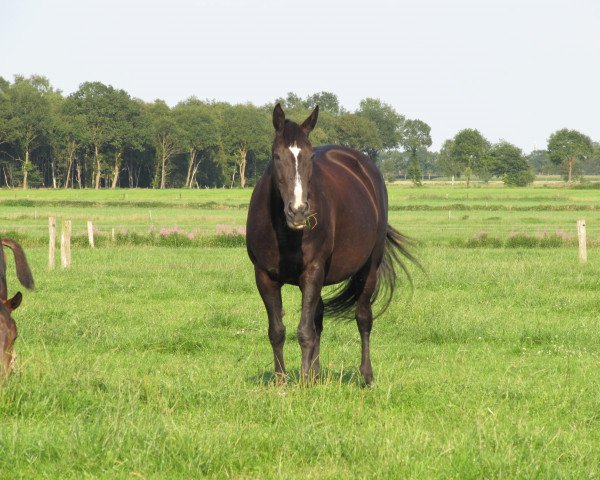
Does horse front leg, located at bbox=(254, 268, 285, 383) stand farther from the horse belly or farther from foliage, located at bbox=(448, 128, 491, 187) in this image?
foliage, located at bbox=(448, 128, 491, 187)

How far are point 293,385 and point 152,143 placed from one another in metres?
123

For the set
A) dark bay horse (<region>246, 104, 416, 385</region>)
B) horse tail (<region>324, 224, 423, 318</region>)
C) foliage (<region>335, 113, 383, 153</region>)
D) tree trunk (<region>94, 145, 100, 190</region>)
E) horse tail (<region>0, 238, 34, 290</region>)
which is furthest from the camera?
foliage (<region>335, 113, 383, 153</region>)

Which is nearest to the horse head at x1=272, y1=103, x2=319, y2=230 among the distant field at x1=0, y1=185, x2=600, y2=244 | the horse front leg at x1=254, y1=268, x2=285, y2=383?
the horse front leg at x1=254, y1=268, x2=285, y2=383

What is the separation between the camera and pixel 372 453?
18.1 ft

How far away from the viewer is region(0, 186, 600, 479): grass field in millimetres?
5324

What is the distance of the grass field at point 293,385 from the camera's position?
17.5 ft

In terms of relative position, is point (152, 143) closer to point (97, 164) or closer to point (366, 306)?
point (97, 164)

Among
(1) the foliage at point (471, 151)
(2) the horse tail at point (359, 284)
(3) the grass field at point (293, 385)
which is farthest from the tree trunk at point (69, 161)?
(2) the horse tail at point (359, 284)

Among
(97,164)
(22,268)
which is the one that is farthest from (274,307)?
(97,164)

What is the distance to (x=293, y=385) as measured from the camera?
289 inches

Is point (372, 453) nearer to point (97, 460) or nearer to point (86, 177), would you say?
point (97, 460)

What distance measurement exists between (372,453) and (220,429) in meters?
1.12

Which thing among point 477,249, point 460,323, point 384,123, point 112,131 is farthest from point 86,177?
point 460,323

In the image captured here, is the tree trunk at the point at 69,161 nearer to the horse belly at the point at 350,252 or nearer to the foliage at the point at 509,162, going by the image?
the foliage at the point at 509,162
